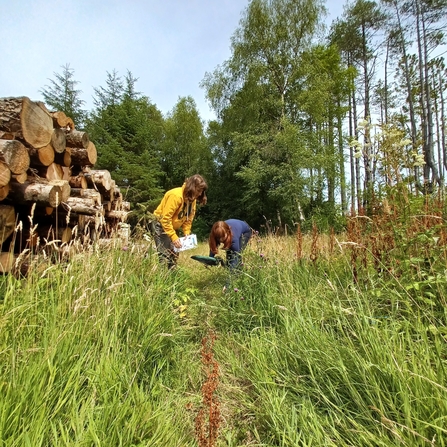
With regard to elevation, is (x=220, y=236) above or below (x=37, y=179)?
below

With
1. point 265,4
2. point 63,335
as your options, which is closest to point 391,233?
point 63,335

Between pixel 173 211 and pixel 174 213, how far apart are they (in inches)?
2.9

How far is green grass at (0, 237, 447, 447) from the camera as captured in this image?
3.36 feet

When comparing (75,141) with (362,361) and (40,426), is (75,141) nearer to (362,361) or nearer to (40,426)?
(40,426)

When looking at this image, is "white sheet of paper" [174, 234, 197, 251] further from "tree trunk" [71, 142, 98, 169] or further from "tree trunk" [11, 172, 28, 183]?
"tree trunk" [71, 142, 98, 169]

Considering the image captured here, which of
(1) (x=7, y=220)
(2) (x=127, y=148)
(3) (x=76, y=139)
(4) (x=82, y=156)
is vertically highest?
(2) (x=127, y=148)

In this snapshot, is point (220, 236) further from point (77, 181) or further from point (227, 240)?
point (77, 181)

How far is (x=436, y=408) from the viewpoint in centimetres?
100

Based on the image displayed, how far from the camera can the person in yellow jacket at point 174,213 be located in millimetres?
3215

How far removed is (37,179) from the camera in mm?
2668

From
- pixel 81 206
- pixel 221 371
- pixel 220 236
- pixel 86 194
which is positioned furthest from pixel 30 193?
pixel 221 371

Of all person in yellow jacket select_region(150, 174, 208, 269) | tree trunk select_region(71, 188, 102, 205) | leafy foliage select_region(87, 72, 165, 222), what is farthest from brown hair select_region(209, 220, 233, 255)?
leafy foliage select_region(87, 72, 165, 222)

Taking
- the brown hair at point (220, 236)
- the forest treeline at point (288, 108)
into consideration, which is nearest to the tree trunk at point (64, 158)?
the brown hair at point (220, 236)

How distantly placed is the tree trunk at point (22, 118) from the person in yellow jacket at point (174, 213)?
4.89ft
